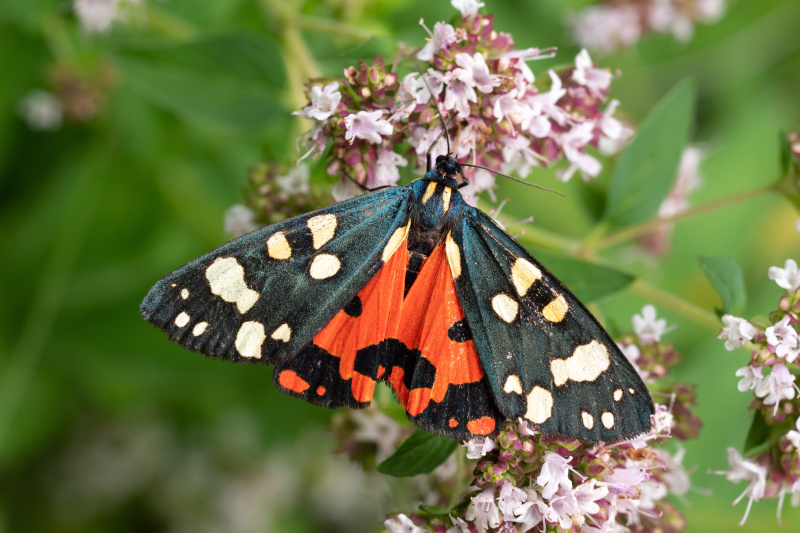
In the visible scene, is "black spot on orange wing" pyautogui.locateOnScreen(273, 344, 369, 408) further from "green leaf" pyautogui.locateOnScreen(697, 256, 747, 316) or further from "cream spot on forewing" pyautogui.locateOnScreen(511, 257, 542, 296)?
"green leaf" pyautogui.locateOnScreen(697, 256, 747, 316)

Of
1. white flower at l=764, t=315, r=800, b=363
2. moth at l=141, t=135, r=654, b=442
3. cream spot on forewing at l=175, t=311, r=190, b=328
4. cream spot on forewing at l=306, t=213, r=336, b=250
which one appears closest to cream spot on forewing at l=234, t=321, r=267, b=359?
moth at l=141, t=135, r=654, b=442

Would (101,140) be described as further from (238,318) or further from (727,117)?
(727,117)

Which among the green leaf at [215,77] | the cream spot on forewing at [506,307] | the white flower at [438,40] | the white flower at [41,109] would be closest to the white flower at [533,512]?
the cream spot on forewing at [506,307]

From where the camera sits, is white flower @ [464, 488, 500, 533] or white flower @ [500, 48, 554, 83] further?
white flower @ [500, 48, 554, 83]

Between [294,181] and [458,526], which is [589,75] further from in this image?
[458,526]

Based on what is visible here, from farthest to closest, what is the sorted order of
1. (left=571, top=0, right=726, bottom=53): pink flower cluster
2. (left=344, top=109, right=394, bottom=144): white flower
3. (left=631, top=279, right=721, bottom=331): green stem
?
(left=571, top=0, right=726, bottom=53): pink flower cluster
(left=631, top=279, right=721, bottom=331): green stem
(left=344, top=109, right=394, bottom=144): white flower

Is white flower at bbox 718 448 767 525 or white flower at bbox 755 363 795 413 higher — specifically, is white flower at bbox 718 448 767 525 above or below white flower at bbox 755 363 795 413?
below

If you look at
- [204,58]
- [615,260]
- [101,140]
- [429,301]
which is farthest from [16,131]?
[615,260]
